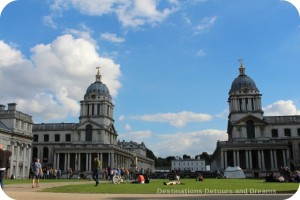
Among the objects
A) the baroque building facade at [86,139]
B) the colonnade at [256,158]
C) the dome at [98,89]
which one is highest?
the dome at [98,89]

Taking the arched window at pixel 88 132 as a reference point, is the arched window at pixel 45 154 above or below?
below

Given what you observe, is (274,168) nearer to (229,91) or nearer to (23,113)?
(229,91)

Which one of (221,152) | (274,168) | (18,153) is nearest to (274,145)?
(274,168)

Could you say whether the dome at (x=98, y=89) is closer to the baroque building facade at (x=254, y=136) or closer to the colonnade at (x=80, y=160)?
the colonnade at (x=80, y=160)

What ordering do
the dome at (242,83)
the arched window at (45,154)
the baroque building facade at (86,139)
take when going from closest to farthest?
the baroque building facade at (86,139), the dome at (242,83), the arched window at (45,154)

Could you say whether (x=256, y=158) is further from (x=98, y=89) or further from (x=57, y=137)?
(x=57, y=137)

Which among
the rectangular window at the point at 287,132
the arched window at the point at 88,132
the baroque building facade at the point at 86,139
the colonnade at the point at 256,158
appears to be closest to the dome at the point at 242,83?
the rectangular window at the point at 287,132

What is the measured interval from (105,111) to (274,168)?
47.4 m

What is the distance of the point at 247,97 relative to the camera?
102m

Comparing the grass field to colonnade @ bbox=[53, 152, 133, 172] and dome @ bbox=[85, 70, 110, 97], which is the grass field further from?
dome @ bbox=[85, 70, 110, 97]

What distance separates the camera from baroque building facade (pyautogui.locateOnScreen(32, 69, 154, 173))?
98.1 meters

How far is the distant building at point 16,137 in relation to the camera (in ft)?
242

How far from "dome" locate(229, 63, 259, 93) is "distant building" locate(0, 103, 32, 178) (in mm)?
56556

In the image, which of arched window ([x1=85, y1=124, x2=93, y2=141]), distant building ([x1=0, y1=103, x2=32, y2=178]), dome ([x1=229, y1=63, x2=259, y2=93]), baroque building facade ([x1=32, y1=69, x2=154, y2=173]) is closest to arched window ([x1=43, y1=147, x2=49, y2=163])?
baroque building facade ([x1=32, y1=69, x2=154, y2=173])
